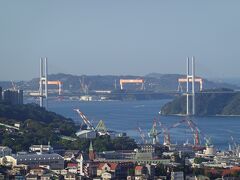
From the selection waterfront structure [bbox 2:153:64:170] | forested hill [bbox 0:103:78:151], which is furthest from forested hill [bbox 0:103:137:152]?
waterfront structure [bbox 2:153:64:170]

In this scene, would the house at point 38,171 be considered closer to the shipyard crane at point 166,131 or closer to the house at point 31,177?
the house at point 31,177

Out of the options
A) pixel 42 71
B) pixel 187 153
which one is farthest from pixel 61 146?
pixel 42 71

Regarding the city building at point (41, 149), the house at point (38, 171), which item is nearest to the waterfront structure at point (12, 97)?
the city building at point (41, 149)

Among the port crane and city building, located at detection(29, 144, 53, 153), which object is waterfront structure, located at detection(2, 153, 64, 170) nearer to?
city building, located at detection(29, 144, 53, 153)

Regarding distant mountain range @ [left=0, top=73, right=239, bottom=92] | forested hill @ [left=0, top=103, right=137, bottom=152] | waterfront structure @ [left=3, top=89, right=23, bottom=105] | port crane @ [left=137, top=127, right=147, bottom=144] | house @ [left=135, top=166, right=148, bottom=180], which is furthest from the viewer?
distant mountain range @ [left=0, top=73, right=239, bottom=92]

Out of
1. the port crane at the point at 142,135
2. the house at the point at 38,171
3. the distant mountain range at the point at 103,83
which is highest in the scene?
the distant mountain range at the point at 103,83

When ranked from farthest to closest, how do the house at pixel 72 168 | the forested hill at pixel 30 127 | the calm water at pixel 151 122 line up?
1. the calm water at pixel 151 122
2. the forested hill at pixel 30 127
3. the house at pixel 72 168

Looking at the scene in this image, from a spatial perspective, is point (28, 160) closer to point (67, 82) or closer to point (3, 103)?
point (3, 103)

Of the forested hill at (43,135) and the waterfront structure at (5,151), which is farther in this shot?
the forested hill at (43,135)

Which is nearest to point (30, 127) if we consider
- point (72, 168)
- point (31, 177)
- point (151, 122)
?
point (72, 168)

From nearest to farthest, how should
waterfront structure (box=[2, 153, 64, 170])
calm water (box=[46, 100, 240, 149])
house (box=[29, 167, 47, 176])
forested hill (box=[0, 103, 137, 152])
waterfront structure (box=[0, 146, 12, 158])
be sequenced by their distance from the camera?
house (box=[29, 167, 47, 176]) → waterfront structure (box=[2, 153, 64, 170]) → waterfront structure (box=[0, 146, 12, 158]) → forested hill (box=[0, 103, 137, 152]) → calm water (box=[46, 100, 240, 149])
